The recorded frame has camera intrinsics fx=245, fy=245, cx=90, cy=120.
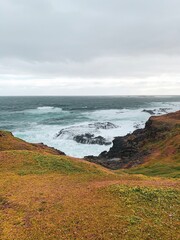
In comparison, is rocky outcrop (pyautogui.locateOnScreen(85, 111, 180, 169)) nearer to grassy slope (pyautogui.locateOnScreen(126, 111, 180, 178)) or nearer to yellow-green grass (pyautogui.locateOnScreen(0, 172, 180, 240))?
grassy slope (pyautogui.locateOnScreen(126, 111, 180, 178))

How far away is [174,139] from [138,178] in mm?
14763

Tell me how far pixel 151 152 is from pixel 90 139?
1794 cm

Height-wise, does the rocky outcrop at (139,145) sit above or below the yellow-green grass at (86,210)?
below

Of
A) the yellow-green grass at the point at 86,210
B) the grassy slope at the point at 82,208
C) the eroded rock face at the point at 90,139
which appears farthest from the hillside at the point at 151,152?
the yellow-green grass at the point at 86,210

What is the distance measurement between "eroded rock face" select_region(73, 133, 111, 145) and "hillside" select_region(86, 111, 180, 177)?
15.9ft

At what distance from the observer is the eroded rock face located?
42031 millimetres

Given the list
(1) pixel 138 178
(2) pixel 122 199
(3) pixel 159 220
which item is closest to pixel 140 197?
(2) pixel 122 199

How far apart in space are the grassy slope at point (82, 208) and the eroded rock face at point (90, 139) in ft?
100

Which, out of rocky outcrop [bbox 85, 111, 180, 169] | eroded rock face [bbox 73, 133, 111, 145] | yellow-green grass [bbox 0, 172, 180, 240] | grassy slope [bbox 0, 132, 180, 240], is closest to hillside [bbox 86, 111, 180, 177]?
rocky outcrop [bbox 85, 111, 180, 169]

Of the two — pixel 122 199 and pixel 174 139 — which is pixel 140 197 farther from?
pixel 174 139

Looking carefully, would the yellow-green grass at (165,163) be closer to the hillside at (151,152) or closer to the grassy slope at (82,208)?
the hillside at (151,152)

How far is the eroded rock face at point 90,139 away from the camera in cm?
4203

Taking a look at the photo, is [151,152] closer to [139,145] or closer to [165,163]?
[139,145]

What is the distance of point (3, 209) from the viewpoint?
7.96 meters
